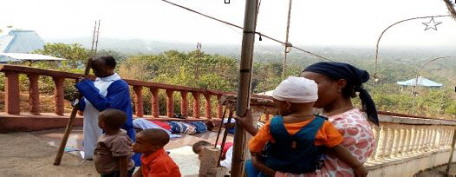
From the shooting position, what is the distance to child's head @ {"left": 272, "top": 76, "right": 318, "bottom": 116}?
1.56 m

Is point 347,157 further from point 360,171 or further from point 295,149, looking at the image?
point 295,149

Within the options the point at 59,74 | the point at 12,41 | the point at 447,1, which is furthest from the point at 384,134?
the point at 12,41

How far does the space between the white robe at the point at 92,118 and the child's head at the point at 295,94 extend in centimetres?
269

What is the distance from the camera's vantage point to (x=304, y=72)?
180cm

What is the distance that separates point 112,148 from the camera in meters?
2.82

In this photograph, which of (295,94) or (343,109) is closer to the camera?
(295,94)

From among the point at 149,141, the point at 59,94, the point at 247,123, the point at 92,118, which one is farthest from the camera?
the point at 59,94

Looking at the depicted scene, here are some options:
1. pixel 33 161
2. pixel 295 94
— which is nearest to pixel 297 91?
pixel 295 94

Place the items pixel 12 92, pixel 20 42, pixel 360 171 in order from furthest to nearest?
pixel 20 42 → pixel 12 92 → pixel 360 171

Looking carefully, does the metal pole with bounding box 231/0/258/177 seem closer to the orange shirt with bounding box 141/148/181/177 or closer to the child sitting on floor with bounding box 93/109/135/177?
the orange shirt with bounding box 141/148/181/177

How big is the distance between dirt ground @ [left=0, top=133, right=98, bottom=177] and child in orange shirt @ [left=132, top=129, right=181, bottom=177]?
1.72 m

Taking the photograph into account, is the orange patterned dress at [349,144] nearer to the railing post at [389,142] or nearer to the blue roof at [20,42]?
the railing post at [389,142]

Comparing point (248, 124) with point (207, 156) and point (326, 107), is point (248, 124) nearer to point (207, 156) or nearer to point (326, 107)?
point (326, 107)

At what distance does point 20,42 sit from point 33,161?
29.3 metres
